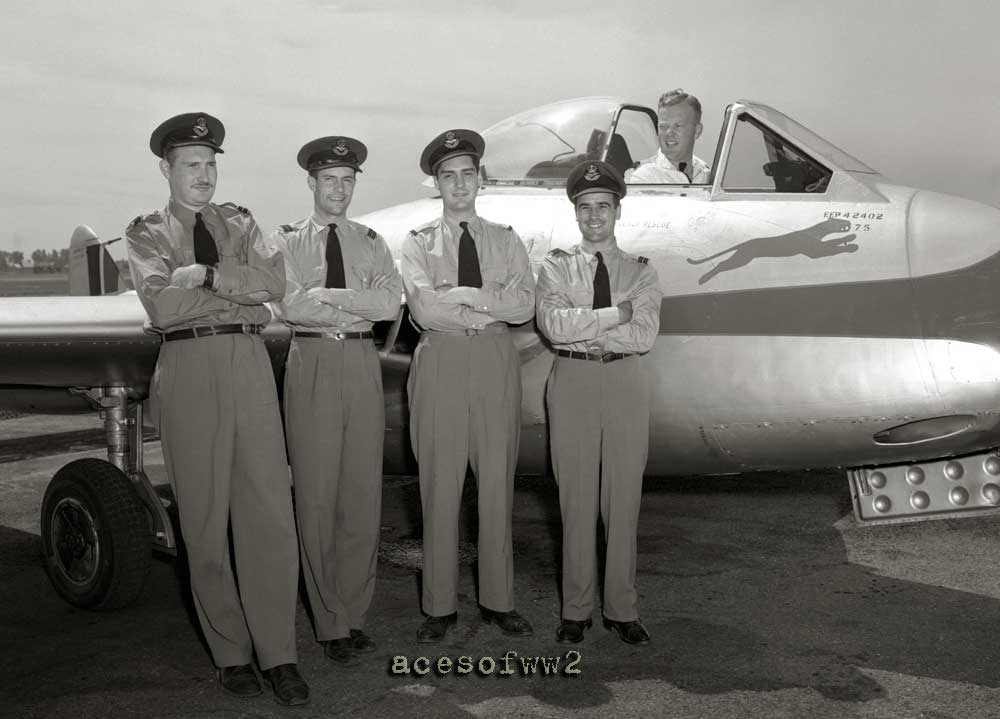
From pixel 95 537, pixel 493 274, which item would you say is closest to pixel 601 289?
pixel 493 274

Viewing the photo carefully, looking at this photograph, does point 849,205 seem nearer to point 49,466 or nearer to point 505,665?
point 505,665

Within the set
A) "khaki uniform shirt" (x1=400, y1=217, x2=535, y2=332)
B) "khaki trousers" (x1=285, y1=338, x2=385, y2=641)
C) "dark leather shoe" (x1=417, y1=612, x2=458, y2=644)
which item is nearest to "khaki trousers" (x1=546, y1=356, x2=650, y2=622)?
"khaki uniform shirt" (x1=400, y1=217, x2=535, y2=332)

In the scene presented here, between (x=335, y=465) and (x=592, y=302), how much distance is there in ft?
4.28

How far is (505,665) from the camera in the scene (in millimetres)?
3975

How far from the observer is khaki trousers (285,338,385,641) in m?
4.15

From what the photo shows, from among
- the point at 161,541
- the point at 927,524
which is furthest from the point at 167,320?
the point at 927,524

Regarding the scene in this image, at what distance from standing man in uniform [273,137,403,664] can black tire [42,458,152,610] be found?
1.40 m

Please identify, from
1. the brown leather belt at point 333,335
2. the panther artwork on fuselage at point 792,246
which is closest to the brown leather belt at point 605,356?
the panther artwork on fuselage at point 792,246

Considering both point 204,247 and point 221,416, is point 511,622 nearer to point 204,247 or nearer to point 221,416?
point 221,416

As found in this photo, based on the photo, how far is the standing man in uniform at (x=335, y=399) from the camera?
13.6 ft

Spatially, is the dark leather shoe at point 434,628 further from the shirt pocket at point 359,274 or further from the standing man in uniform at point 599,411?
the shirt pocket at point 359,274

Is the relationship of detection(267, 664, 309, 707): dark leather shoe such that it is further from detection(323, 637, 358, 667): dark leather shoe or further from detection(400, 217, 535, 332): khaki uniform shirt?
detection(400, 217, 535, 332): khaki uniform shirt

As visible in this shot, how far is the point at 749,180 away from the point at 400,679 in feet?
9.37

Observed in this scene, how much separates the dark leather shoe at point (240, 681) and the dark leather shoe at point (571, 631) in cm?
128
